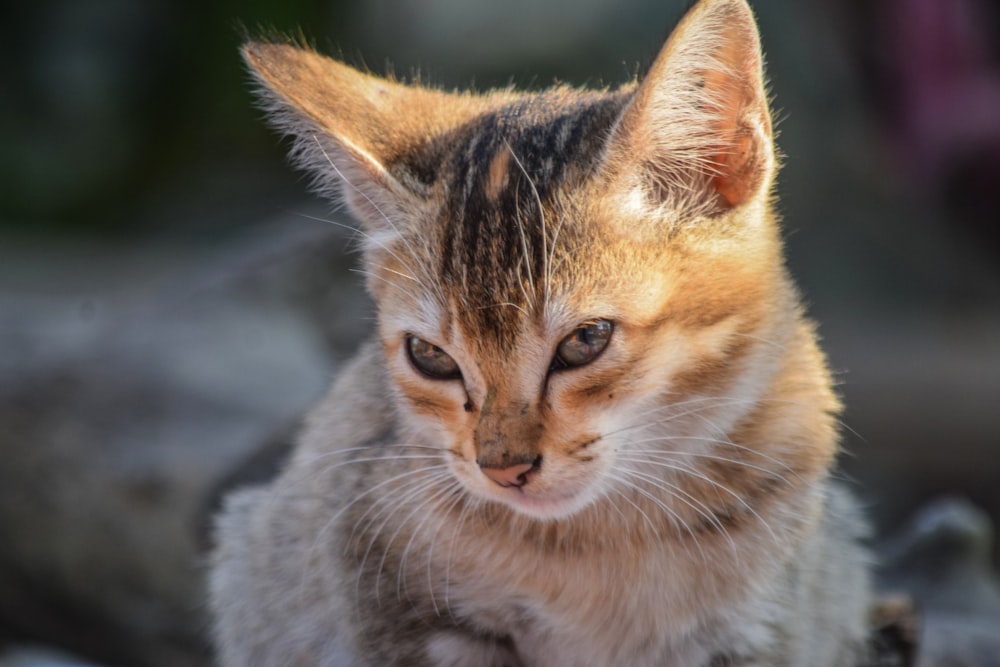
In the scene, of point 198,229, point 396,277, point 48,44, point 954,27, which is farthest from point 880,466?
point 48,44

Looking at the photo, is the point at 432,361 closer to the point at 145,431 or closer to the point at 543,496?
the point at 543,496

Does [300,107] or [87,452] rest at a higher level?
[300,107]

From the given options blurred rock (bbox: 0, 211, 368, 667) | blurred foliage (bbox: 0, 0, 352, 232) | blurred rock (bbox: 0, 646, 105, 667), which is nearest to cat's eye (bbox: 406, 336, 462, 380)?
blurred rock (bbox: 0, 211, 368, 667)

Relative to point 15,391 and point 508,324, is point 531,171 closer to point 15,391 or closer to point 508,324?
point 508,324

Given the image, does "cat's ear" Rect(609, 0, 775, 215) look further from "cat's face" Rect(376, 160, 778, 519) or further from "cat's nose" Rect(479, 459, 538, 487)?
"cat's nose" Rect(479, 459, 538, 487)

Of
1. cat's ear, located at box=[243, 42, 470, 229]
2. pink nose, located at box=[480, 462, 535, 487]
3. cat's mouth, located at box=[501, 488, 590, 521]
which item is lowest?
cat's mouth, located at box=[501, 488, 590, 521]

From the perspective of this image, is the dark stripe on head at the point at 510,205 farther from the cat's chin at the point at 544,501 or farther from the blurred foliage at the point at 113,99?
the blurred foliage at the point at 113,99
